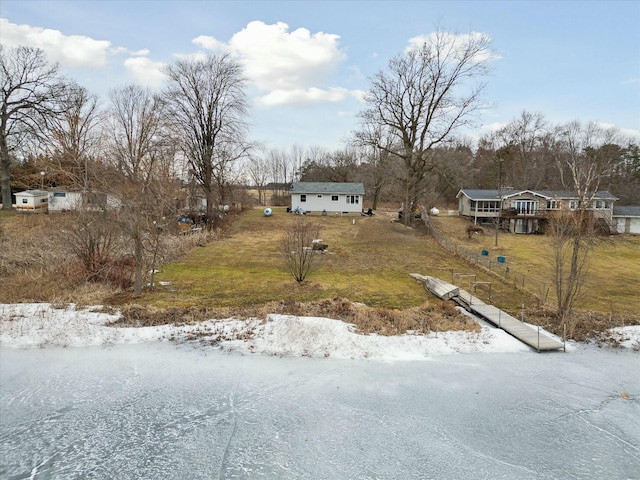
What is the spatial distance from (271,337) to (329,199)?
30887 millimetres

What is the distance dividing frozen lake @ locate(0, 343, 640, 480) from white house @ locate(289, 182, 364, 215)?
103ft

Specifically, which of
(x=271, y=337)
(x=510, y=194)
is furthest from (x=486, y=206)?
(x=271, y=337)

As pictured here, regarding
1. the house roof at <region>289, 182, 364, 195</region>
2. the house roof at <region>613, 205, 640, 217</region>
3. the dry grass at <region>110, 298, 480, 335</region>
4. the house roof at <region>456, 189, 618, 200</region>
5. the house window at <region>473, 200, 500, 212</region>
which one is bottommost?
the dry grass at <region>110, 298, 480, 335</region>

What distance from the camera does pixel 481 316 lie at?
496 inches

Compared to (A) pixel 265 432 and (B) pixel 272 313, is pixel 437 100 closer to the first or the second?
(B) pixel 272 313

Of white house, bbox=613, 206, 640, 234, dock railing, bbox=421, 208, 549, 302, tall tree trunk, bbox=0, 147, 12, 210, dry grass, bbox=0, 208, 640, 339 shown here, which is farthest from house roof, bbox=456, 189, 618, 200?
tall tree trunk, bbox=0, 147, 12, 210

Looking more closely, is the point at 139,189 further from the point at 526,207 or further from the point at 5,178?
the point at 526,207

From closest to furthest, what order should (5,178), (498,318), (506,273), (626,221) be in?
1. (498,318)
2. (506,273)
3. (5,178)
4. (626,221)

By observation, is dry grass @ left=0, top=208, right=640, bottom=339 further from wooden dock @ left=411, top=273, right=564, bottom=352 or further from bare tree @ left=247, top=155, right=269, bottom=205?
bare tree @ left=247, top=155, right=269, bottom=205

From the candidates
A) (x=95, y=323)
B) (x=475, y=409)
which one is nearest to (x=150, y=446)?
(x=475, y=409)

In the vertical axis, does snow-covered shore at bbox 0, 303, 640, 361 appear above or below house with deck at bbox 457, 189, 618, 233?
below

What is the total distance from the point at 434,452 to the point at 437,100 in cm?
3056

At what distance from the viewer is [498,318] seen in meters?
12.1

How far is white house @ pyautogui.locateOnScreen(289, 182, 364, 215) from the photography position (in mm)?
40312
